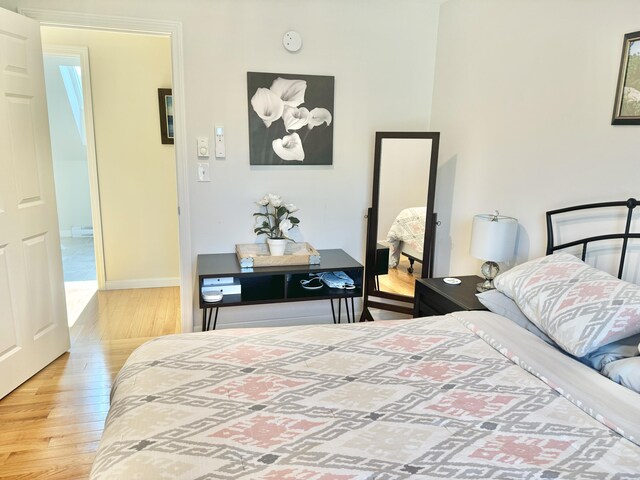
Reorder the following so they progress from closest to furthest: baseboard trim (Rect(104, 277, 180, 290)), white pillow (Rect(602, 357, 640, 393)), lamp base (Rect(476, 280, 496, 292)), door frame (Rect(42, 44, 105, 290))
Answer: white pillow (Rect(602, 357, 640, 393)), lamp base (Rect(476, 280, 496, 292)), door frame (Rect(42, 44, 105, 290)), baseboard trim (Rect(104, 277, 180, 290))

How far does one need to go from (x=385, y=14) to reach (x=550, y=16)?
124 cm

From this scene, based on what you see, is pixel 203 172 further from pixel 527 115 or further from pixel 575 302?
pixel 575 302

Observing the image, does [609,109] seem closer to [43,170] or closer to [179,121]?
[179,121]

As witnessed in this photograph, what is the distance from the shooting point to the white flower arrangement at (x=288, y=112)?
119 inches

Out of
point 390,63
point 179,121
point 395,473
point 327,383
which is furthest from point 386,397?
point 390,63

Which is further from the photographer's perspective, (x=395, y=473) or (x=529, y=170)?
(x=529, y=170)

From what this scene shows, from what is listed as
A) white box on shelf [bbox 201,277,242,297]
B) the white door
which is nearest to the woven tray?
white box on shelf [bbox 201,277,242,297]

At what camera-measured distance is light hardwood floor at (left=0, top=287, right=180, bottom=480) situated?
6.41 feet

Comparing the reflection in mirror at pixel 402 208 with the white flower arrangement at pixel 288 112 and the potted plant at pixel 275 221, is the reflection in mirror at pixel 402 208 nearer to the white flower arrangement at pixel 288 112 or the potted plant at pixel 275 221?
the white flower arrangement at pixel 288 112

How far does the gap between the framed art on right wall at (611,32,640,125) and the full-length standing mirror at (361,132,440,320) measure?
1.17m

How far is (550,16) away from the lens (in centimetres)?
227

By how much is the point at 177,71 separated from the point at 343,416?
248 cm

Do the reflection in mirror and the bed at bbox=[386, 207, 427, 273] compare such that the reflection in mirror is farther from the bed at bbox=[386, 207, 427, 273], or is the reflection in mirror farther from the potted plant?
the potted plant

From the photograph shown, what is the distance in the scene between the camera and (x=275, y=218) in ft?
10.3
